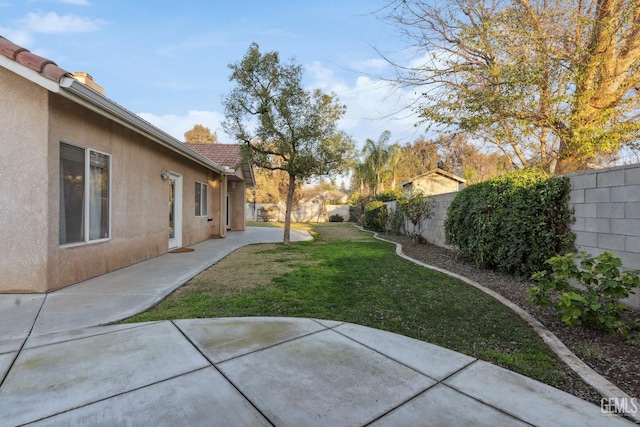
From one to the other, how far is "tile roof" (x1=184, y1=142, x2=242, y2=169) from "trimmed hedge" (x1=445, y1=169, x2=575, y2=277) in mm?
9567

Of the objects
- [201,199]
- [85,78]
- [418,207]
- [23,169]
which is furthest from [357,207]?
[23,169]

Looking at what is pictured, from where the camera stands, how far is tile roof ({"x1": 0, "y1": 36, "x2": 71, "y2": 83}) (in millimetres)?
4191

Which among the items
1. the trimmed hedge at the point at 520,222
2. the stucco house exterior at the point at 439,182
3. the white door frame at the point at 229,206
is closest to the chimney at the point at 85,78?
the trimmed hedge at the point at 520,222

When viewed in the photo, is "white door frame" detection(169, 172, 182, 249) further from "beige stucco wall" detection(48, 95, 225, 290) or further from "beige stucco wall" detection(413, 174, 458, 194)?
"beige stucco wall" detection(413, 174, 458, 194)

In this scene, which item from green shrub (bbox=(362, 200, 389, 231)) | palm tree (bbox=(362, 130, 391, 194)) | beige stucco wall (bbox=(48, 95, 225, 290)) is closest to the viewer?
beige stucco wall (bbox=(48, 95, 225, 290))

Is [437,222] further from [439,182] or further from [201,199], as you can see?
[439,182]

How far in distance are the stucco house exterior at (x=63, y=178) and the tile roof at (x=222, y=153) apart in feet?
18.6

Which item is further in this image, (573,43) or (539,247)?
(573,43)

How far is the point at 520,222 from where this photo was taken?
562cm

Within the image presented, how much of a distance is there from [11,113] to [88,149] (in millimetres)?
1079

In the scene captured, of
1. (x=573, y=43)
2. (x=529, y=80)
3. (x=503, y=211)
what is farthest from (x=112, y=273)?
(x=573, y=43)

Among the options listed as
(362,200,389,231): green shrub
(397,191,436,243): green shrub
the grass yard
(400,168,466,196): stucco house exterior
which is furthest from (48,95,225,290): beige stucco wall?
(400,168,466,196): stucco house exterior

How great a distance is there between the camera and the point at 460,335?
3.41 metres

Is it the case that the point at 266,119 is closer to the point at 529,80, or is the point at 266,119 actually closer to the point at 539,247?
the point at 529,80
